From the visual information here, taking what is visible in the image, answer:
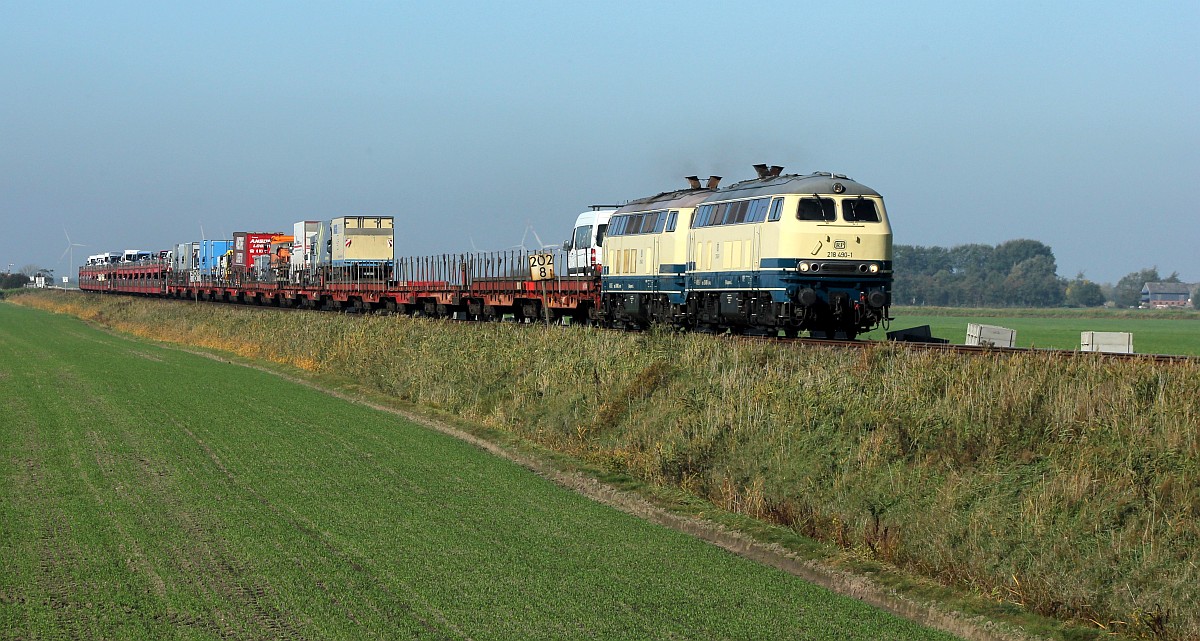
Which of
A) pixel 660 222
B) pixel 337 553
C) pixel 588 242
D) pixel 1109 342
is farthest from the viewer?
pixel 588 242

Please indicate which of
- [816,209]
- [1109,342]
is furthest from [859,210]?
[1109,342]

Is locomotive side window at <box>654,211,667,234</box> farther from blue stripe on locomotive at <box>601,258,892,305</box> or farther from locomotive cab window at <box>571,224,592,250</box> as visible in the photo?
locomotive cab window at <box>571,224,592,250</box>

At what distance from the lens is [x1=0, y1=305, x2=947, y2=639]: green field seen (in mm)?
10766

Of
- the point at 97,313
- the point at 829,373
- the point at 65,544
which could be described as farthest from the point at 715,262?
the point at 97,313

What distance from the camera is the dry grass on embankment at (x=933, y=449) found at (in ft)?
39.2

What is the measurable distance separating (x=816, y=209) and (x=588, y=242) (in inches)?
640

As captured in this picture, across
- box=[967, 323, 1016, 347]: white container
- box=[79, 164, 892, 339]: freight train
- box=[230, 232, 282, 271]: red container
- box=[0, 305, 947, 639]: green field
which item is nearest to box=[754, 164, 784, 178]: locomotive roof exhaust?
box=[79, 164, 892, 339]: freight train

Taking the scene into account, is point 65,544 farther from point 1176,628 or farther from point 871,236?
point 871,236

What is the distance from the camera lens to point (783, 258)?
3058 centimetres

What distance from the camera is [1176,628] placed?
10.7 m

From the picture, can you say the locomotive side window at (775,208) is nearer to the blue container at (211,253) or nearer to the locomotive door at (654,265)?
the locomotive door at (654,265)

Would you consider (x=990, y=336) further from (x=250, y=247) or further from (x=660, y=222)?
(x=250, y=247)

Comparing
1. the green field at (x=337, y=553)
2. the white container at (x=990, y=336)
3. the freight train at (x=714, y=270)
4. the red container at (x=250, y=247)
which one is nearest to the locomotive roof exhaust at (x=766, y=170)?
the freight train at (x=714, y=270)

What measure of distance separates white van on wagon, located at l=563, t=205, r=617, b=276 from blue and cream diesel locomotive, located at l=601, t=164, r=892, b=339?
886cm
